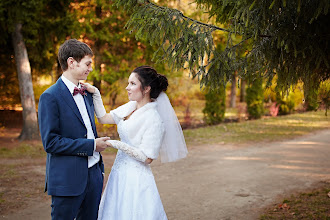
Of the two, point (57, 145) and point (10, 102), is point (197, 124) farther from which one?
point (57, 145)

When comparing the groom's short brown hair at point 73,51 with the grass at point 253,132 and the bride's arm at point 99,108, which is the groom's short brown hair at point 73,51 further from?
the grass at point 253,132

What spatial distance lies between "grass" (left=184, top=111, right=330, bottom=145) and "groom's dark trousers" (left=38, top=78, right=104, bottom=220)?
854 cm

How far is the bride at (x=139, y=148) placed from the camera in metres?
3.14

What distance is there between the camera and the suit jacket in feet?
9.09

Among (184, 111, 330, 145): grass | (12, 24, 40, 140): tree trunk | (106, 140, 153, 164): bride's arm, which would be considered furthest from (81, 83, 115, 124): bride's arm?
(12, 24, 40, 140): tree trunk

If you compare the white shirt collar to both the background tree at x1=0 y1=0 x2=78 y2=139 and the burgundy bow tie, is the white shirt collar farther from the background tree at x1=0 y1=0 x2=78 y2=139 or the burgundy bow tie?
the background tree at x1=0 y1=0 x2=78 y2=139

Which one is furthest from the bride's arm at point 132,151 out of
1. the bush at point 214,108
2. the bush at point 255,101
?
the bush at point 255,101

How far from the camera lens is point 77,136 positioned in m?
2.93

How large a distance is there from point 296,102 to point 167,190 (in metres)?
17.7

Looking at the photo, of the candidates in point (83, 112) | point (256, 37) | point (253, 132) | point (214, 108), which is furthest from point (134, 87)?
point (214, 108)

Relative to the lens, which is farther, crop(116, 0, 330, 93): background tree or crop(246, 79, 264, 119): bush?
crop(246, 79, 264, 119): bush

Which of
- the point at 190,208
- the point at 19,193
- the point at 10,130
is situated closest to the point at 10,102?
the point at 10,130

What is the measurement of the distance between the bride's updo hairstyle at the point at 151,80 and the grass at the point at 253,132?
26.5ft

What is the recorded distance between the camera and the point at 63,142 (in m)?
2.78
